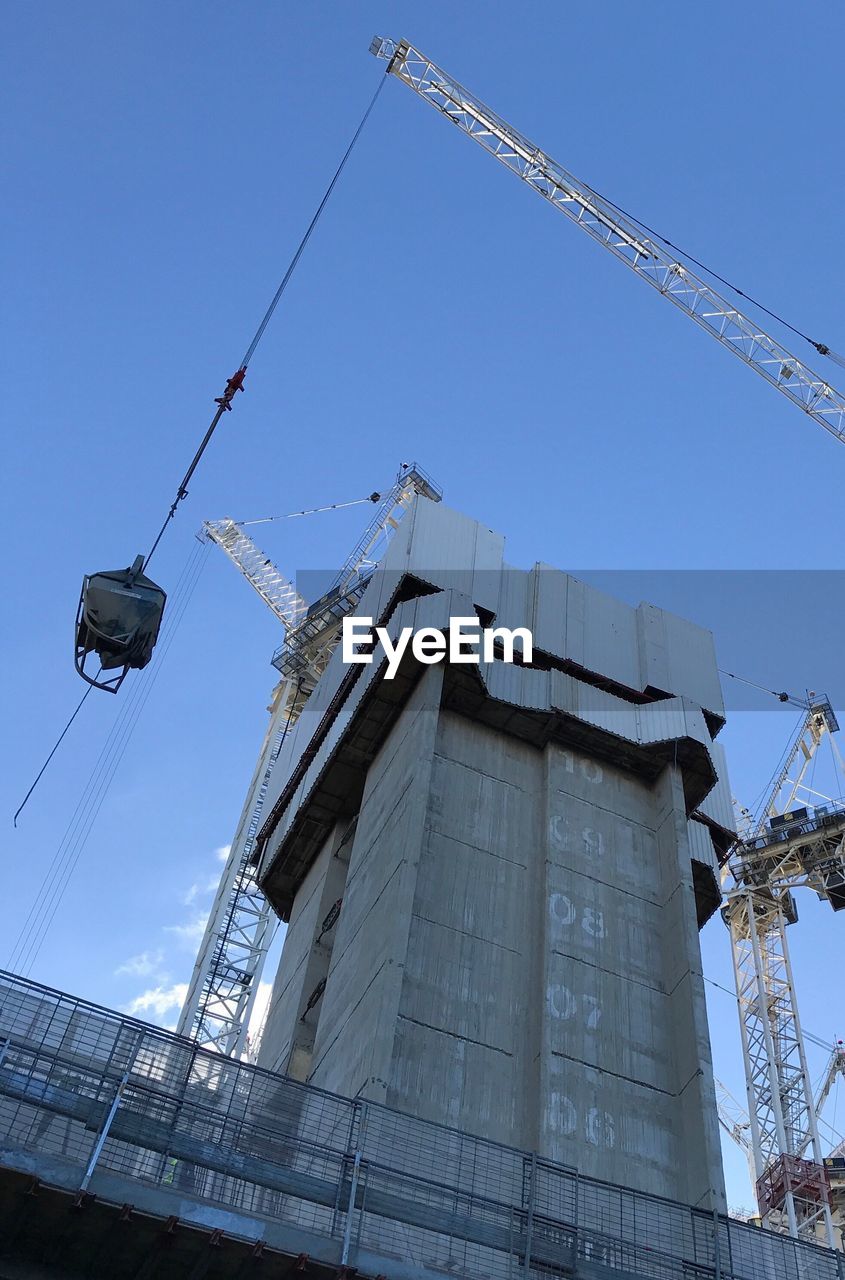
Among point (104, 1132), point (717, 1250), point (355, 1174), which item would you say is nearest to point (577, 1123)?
point (717, 1250)

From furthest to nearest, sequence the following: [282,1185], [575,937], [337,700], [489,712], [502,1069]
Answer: [337,700] → [489,712] → [575,937] → [502,1069] → [282,1185]

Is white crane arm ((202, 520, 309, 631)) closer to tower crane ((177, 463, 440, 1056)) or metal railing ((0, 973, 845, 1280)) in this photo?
tower crane ((177, 463, 440, 1056))

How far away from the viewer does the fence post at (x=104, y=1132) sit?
67.4 feet

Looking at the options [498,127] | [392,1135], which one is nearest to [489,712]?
[392,1135]

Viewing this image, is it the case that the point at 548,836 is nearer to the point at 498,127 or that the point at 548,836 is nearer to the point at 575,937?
the point at 575,937

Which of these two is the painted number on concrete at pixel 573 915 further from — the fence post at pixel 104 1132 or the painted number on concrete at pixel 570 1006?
the fence post at pixel 104 1132

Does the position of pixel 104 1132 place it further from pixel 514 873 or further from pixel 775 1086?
pixel 775 1086

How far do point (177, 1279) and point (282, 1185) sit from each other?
2.30 m

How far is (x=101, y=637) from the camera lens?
99.3 feet

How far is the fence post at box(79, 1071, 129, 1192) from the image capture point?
67.4 ft

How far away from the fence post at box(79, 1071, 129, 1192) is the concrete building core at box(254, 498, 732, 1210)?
10.1 m

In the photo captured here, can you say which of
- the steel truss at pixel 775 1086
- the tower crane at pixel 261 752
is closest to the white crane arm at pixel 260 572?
the tower crane at pixel 261 752

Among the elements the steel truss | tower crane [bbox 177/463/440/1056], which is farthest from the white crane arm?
the steel truss

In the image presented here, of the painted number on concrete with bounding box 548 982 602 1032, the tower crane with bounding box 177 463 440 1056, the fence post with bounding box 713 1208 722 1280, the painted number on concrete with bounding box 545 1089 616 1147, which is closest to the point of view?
the fence post with bounding box 713 1208 722 1280
